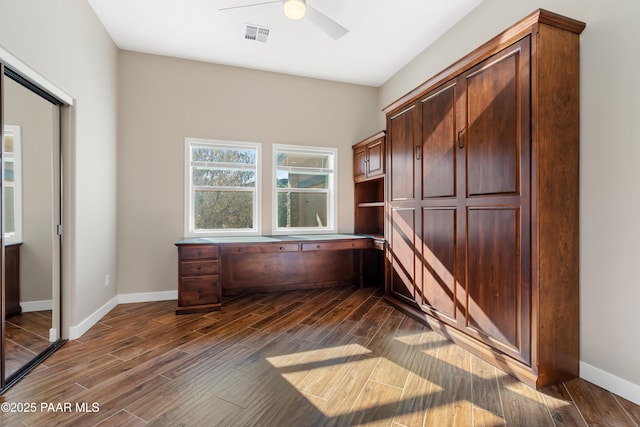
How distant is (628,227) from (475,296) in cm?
108

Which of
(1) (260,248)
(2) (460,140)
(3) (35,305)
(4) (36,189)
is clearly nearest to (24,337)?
(3) (35,305)

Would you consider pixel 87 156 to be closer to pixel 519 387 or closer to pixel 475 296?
pixel 475 296

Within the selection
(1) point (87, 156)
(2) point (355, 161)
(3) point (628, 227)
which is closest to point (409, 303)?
(3) point (628, 227)

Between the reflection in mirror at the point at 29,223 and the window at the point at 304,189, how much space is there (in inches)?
100

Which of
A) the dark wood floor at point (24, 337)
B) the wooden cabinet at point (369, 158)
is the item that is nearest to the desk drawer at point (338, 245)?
the wooden cabinet at point (369, 158)

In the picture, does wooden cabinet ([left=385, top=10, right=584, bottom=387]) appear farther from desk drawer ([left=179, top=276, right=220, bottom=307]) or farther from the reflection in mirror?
the reflection in mirror

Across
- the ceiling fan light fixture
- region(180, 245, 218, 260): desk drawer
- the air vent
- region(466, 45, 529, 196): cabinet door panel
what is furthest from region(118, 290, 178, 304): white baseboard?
region(466, 45, 529, 196): cabinet door panel

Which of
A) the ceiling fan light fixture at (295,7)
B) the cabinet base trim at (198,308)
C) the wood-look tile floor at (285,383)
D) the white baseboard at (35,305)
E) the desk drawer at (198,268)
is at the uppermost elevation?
the ceiling fan light fixture at (295,7)

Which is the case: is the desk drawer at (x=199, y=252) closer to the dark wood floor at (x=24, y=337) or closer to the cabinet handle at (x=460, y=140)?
the dark wood floor at (x=24, y=337)

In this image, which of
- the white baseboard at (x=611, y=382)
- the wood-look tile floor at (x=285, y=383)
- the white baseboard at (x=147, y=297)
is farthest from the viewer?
the white baseboard at (x=147, y=297)

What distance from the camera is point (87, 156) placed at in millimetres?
3029

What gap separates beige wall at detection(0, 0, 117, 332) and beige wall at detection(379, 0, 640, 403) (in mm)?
3887

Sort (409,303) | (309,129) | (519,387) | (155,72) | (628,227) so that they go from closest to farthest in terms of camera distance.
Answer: (628,227)
(519,387)
(409,303)
(155,72)
(309,129)

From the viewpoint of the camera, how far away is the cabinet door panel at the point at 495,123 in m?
2.15
